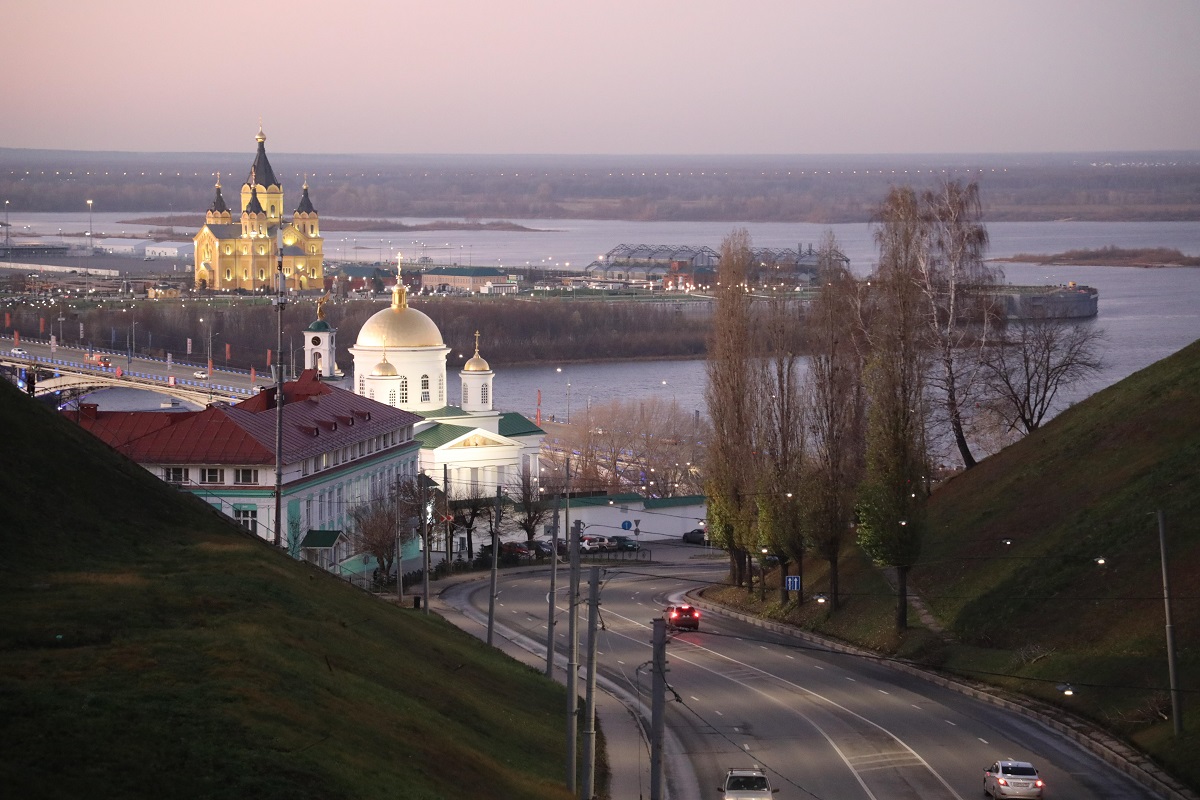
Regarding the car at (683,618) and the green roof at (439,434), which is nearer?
the car at (683,618)

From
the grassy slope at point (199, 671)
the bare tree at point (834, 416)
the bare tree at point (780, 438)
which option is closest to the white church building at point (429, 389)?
the bare tree at point (834, 416)

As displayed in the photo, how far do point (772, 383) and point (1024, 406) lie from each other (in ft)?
26.9

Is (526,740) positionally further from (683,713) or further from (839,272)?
(839,272)

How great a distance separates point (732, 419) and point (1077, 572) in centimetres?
1004

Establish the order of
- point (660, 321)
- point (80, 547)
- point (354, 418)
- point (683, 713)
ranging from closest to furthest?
point (80, 547)
point (683, 713)
point (354, 418)
point (660, 321)

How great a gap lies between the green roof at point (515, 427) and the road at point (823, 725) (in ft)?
Result: 73.5

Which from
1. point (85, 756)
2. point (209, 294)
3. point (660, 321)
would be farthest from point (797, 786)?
point (209, 294)

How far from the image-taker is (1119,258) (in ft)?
505

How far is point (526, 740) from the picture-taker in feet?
58.9

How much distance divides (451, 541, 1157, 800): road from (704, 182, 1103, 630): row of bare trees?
2.32 meters

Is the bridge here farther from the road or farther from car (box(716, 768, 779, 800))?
car (box(716, 768, 779, 800))

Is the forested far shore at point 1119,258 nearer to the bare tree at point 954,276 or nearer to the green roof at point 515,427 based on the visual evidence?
the green roof at point 515,427

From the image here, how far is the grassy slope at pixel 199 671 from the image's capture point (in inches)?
452

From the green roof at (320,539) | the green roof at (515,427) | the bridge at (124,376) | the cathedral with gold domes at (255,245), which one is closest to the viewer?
the green roof at (320,539)
